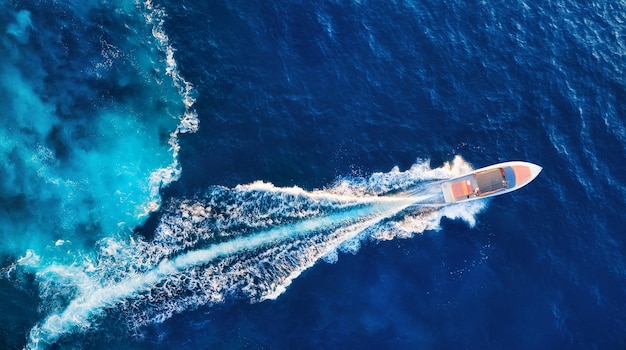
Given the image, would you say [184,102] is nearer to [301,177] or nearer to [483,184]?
[301,177]

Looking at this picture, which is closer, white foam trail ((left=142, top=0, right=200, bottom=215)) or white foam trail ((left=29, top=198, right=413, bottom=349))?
white foam trail ((left=29, top=198, right=413, bottom=349))

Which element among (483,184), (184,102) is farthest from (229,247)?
(483,184)

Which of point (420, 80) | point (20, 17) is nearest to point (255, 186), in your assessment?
point (420, 80)

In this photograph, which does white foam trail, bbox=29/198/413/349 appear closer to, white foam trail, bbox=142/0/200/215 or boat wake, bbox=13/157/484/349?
boat wake, bbox=13/157/484/349

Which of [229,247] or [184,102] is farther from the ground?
[184,102]

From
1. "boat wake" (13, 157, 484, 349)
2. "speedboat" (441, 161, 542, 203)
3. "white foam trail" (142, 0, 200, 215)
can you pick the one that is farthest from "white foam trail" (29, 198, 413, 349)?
"white foam trail" (142, 0, 200, 215)

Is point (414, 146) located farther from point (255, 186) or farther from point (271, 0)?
point (271, 0)
